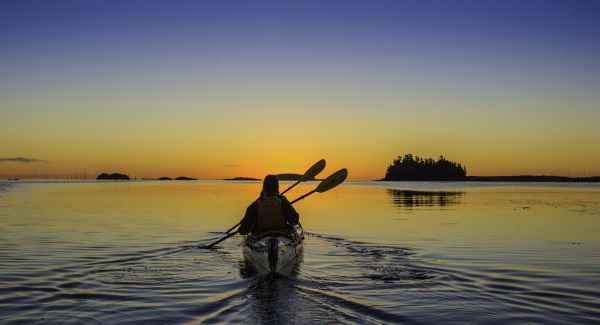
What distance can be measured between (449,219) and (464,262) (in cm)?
1351

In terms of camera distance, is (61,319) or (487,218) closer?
(61,319)

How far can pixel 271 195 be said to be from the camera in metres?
13.5

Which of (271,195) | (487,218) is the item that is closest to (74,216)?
(271,195)

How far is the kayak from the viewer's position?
37.9 feet

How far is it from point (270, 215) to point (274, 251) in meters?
1.73

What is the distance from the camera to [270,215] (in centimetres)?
1311

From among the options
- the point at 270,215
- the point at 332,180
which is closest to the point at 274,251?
the point at 270,215

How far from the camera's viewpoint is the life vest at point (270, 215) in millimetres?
13102

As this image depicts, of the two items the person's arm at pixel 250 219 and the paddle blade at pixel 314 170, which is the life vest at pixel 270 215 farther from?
the paddle blade at pixel 314 170

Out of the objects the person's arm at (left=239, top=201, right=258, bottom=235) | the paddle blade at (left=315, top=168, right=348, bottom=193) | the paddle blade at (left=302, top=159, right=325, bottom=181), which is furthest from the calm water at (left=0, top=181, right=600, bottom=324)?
the paddle blade at (left=302, top=159, right=325, bottom=181)

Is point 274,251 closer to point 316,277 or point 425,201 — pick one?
point 316,277

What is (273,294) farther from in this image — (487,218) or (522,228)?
(487,218)

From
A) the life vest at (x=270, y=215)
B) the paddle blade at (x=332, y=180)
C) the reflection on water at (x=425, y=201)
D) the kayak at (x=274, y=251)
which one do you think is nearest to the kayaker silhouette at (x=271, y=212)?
the life vest at (x=270, y=215)

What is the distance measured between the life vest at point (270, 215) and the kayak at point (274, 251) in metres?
0.37
